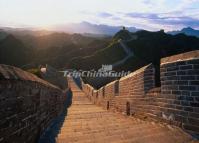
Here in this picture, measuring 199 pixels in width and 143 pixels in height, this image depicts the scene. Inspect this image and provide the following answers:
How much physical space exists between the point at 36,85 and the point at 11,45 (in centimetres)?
6340

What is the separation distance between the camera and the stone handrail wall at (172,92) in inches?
200

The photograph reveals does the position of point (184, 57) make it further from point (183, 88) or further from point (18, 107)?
point (18, 107)

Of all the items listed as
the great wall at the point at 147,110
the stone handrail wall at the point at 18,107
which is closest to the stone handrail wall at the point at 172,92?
the great wall at the point at 147,110

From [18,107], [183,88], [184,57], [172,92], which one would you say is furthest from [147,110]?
[18,107]

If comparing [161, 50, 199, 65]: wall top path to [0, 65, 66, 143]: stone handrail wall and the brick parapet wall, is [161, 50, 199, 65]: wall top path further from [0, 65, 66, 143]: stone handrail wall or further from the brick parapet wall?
[0, 65, 66, 143]: stone handrail wall

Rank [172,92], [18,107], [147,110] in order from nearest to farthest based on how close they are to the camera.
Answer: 1. [18,107]
2. [172,92]
3. [147,110]

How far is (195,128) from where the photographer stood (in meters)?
5.03

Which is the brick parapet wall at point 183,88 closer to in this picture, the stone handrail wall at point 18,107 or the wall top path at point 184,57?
the wall top path at point 184,57

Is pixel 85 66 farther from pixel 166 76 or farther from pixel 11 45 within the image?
pixel 166 76

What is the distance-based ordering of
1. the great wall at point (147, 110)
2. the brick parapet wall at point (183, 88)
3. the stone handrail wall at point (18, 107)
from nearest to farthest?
1. the stone handrail wall at point (18, 107)
2. the great wall at point (147, 110)
3. the brick parapet wall at point (183, 88)

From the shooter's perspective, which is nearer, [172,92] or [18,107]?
[18,107]

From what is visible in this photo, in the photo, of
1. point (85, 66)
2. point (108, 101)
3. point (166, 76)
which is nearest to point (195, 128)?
point (166, 76)

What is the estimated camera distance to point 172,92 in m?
5.71

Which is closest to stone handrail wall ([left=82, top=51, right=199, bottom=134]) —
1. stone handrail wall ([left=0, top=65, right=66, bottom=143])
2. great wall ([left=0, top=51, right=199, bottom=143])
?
great wall ([left=0, top=51, right=199, bottom=143])
